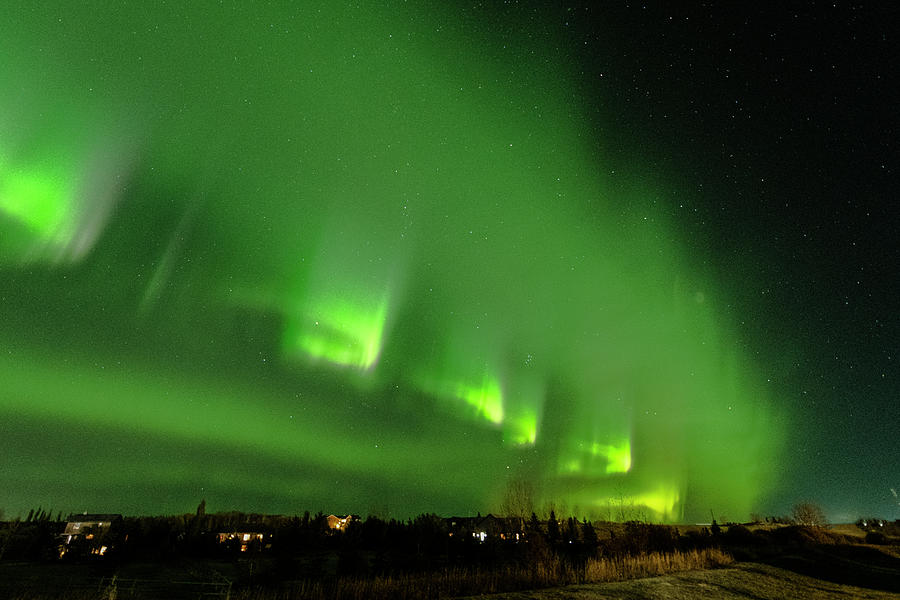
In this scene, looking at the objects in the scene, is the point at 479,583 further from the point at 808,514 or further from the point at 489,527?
the point at 808,514

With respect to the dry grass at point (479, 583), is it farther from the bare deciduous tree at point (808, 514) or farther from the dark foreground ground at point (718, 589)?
the bare deciduous tree at point (808, 514)

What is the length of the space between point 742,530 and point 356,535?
46468 millimetres

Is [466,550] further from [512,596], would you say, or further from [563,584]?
[512,596]

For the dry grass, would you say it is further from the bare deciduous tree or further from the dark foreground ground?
the bare deciduous tree

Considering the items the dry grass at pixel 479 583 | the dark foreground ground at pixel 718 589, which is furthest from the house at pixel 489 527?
the dry grass at pixel 479 583

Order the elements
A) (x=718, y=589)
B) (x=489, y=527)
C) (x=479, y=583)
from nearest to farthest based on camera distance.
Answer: (x=479, y=583)
(x=718, y=589)
(x=489, y=527)

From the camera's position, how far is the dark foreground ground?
1655 centimetres

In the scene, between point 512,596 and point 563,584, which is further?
point 563,584

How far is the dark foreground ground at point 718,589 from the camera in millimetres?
16547

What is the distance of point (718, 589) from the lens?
19047mm

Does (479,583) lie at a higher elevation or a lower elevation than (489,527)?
lower

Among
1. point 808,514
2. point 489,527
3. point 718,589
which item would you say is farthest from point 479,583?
point 808,514

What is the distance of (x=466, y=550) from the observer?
44.3m

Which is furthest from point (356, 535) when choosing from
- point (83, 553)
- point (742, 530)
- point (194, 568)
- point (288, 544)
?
point (742, 530)
